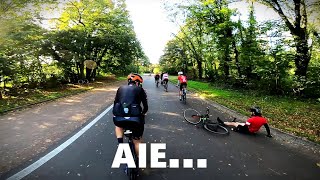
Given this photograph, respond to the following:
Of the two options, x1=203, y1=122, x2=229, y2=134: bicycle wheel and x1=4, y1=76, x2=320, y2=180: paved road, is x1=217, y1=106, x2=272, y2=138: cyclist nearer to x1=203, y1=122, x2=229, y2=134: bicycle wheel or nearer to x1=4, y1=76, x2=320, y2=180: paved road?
x1=4, y1=76, x2=320, y2=180: paved road

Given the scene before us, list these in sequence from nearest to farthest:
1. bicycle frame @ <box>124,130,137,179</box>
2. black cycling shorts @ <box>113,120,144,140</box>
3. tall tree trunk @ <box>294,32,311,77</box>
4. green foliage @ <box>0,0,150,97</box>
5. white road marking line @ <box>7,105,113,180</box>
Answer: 1. bicycle frame @ <box>124,130,137,179</box>
2. black cycling shorts @ <box>113,120,144,140</box>
3. white road marking line @ <box>7,105,113,180</box>
4. green foliage @ <box>0,0,150,97</box>
5. tall tree trunk @ <box>294,32,311,77</box>

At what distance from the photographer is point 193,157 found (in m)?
6.39

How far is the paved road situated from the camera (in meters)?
5.33

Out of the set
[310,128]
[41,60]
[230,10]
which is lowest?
[310,128]

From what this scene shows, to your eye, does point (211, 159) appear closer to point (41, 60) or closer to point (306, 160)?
point (306, 160)

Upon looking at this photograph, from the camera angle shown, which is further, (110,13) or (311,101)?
(110,13)

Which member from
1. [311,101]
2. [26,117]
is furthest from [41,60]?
[311,101]

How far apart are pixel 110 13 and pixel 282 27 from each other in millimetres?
22909

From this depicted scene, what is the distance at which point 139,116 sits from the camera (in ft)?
16.1

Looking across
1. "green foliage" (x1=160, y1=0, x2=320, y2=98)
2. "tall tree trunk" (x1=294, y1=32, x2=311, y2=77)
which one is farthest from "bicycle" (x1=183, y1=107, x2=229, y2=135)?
"tall tree trunk" (x1=294, y1=32, x2=311, y2=77)

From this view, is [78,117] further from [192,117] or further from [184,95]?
[184,95]

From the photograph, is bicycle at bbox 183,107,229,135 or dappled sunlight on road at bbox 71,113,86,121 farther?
dappled sunlight on road at bbox 71,113,86,121

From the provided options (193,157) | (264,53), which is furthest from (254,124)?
(264,53)

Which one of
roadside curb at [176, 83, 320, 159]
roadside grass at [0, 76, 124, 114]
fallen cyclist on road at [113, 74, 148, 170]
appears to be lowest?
roadside curb at [176, 83, 320, 159]
